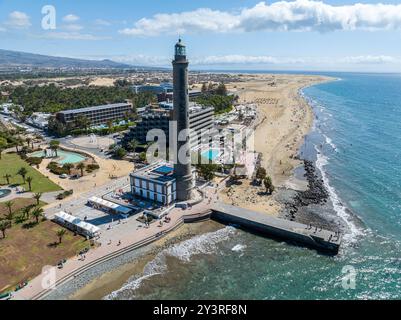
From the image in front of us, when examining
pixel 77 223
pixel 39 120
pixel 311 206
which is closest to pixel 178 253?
pixel 77 223

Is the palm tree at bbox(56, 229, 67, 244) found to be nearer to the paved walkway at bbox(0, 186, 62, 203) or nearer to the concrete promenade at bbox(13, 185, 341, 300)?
the concrete promenade at bbox(13, 185, 341, 300)

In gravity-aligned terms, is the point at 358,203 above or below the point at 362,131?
below

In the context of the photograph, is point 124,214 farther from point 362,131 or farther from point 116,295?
point 362,131

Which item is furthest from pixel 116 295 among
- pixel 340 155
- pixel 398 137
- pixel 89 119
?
pixel 398 137

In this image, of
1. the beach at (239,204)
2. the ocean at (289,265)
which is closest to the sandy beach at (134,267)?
the beach at (239,204)

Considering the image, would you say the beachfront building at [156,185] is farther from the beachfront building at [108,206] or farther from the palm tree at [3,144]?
the palm tree at [3,144]

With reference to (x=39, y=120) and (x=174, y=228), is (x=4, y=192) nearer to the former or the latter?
(x=174, y=228)
